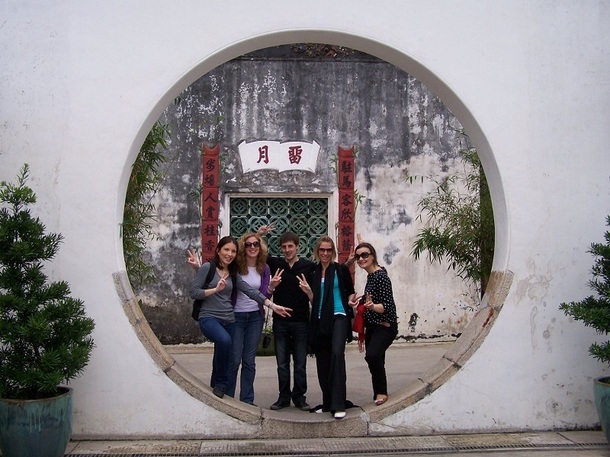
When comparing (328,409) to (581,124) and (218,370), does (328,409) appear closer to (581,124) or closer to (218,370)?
(218,370)

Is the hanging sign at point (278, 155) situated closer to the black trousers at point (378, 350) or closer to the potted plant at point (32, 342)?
the black trousers at point (378, 350)

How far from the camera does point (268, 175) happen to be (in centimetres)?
1036

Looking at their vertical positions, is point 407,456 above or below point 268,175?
below

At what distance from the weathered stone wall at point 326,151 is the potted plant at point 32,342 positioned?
592cm

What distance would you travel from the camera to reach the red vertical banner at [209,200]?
10.2 meters

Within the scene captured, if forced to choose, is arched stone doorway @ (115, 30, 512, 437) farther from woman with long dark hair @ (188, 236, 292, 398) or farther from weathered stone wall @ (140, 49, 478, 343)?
weathered stone wall @ (140, 49, 478, 343)

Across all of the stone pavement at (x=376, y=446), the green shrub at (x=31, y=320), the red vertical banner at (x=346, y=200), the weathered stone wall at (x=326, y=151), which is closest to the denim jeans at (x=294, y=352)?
the stone pavement at (x=376, y=446)

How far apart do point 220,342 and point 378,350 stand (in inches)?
40.2

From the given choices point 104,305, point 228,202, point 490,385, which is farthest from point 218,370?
point 228,202

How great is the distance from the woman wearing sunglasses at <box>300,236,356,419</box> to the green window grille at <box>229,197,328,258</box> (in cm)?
498

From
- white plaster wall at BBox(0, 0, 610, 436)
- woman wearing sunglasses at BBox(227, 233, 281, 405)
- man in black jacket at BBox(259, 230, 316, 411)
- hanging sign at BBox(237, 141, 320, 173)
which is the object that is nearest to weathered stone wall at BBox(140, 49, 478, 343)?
hanging sign at BBox(237, 141, 320, 173)

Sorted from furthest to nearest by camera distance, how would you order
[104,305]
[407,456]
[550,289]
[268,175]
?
[268,175] < [550,289] < [104,305] < [407,456]

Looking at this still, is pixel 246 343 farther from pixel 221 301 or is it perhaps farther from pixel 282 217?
pixel 282 217

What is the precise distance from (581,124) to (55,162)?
3362 mm
